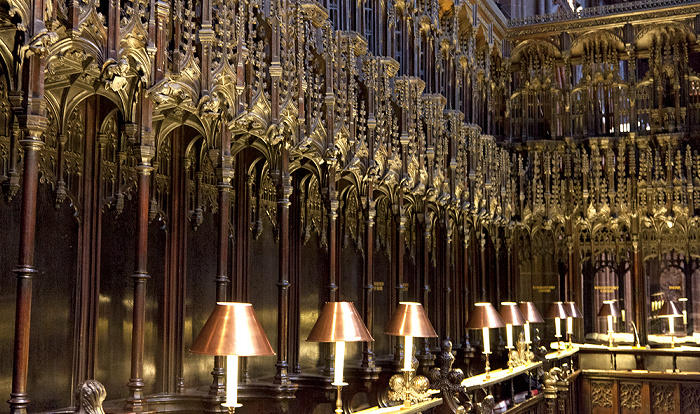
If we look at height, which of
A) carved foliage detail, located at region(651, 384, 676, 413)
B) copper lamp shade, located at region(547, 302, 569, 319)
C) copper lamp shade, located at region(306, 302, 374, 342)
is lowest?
carved foliage detail, located at region(651, 384, 676, 413)

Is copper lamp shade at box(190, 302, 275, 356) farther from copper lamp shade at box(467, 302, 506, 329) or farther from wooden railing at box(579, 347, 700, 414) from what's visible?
wooden railing at box(579, 347, 700, 414)

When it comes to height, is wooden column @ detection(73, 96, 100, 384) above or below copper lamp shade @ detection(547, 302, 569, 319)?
above

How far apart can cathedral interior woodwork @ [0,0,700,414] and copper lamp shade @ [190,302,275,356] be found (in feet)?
2.31

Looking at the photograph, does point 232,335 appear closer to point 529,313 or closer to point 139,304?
point 139,304

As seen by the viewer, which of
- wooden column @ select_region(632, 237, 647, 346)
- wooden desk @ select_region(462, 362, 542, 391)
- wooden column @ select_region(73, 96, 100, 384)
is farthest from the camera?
wooden column @ select_region(632, 237, 647, 346)

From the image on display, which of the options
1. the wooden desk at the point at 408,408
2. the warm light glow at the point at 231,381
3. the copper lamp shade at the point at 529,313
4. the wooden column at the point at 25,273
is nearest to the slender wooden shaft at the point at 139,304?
the wooden column at the point at 25,273

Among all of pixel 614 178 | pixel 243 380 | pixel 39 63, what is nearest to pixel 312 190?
pixel 243 380

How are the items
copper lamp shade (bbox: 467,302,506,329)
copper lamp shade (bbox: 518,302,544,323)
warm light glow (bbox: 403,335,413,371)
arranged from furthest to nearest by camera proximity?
copper lamp shade (bbox: 518,302,544,323) → copper lamp shade (bbox: 467,302,506,329) → warm light glow (bbox: 403,335,413,371)

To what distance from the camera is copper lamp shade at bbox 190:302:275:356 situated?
499 centimetres

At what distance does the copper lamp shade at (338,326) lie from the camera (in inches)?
253

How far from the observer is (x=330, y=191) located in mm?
10148

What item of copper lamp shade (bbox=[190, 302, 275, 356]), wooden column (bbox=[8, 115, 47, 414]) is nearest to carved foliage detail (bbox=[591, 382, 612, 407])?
copper lamp shade (bbox=[190, 302, 275, 356])

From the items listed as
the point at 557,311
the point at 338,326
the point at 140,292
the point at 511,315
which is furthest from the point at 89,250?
the point at 557,311

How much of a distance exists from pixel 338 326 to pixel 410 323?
1.48m
